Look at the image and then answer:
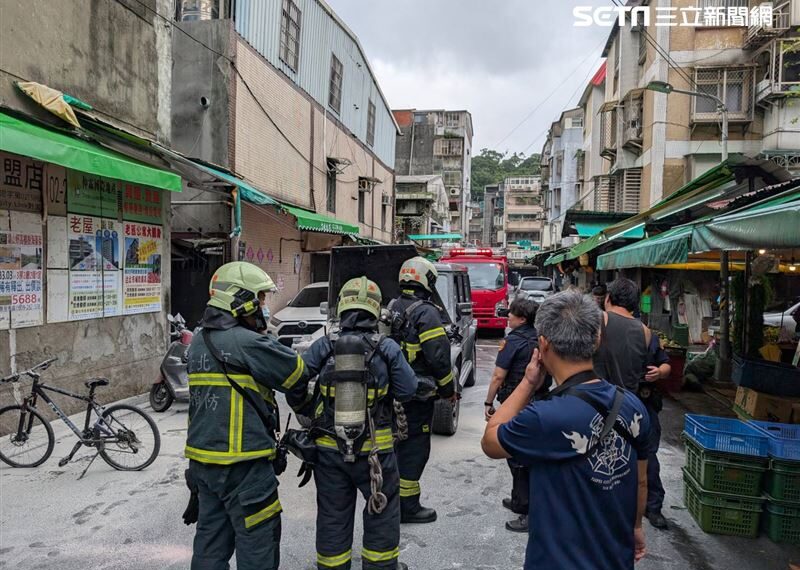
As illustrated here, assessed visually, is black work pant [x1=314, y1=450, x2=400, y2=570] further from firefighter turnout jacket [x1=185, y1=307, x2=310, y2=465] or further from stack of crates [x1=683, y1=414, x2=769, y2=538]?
stack of crates [x1=683, y1=414, x2=769, y2=538]

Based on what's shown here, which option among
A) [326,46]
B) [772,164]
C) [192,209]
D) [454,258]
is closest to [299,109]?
[326,46]

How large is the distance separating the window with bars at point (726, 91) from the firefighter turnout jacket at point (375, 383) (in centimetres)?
2049

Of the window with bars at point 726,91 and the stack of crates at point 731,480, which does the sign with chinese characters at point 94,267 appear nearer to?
the stack of crates at point 731,480

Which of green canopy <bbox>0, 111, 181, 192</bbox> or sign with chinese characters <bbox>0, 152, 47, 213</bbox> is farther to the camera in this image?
sign with chinese characters <bbox>0, 152, 47, 213</bbox>

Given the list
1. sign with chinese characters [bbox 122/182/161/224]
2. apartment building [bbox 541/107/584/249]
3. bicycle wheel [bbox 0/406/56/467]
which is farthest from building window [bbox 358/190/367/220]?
apartment building [bbox 541/107/584/249]

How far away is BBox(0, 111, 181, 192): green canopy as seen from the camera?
4.91m

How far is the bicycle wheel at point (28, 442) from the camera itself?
5461 millimetres

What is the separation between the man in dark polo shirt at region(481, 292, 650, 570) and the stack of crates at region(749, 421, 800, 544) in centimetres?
272

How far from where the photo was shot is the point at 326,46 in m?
18.0

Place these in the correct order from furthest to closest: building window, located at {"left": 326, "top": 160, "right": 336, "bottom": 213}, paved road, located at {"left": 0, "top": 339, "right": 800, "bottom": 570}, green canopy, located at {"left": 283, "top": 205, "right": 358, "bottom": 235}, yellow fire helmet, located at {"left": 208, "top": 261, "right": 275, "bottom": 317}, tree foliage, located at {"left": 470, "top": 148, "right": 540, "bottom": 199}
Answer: tree foliage, located at {"left": 470, "top": 148, "right": 540, "bottom": 199} → building window, located at {"left": 326, "top": 160, "right": 336, "bottom": 213} → green canopy, located at {"left": 283, "top": 205, "right": 358, "bottom": 235} → paved road, located at {"left": 0, "top": 339, "right": 800, "bottom": 570} → yellow fire helmet, located at {"left": 208, "top": 261, "right": 275, "bottom": 317}

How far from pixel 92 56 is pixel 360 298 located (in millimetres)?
6398

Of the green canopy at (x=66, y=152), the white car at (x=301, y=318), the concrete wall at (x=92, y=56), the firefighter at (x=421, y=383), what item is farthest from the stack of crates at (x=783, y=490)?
the concrete wall at (x=92, y=56)

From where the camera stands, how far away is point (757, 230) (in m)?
4.09

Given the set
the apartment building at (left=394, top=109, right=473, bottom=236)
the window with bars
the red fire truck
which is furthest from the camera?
the apartment building at (left=394, top=109, right=473, bottom=236)
